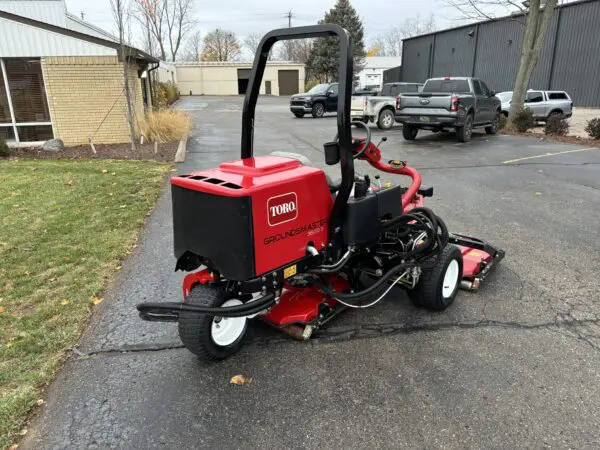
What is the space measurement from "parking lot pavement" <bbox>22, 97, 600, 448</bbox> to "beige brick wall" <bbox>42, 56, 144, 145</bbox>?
398 inches

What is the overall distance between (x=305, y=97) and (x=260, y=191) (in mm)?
22509

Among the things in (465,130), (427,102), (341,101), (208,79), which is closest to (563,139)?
(465,130)

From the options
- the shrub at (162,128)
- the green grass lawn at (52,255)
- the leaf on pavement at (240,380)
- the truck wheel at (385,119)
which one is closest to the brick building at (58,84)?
the shrub at (162,128)

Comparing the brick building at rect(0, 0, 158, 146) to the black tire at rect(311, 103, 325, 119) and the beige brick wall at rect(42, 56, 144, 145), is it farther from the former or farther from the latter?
the black tire at rect(311, 103, 325, 119)

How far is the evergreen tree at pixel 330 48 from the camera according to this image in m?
50.0

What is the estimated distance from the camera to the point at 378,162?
158 inches

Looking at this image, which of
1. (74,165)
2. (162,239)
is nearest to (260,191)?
(162,239)

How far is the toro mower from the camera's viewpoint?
2883 mm

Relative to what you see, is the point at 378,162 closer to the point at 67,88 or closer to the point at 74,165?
the point at 74,165

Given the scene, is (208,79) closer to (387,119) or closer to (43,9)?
(43,9)

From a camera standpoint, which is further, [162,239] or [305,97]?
[305,97]

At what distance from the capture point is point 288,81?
2157 inches

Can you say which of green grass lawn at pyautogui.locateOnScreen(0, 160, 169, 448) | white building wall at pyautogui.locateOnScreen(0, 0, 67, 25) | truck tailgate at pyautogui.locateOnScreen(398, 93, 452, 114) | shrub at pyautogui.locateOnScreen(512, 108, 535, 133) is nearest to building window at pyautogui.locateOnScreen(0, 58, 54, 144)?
green grass lawn at pyautogui.locateOnScreen(0, 160, 169, 448)

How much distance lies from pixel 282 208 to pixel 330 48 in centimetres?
4940
